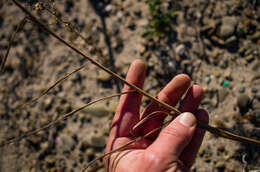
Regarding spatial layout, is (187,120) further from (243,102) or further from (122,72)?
(122,72)

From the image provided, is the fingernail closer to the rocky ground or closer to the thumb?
the thumb

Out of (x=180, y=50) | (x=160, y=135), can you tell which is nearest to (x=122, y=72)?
(x=180, y=50)

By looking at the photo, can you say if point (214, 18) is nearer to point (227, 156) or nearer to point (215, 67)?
point (215, 67)

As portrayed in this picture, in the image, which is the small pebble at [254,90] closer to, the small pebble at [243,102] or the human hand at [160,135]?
the small pebble at [243,102]

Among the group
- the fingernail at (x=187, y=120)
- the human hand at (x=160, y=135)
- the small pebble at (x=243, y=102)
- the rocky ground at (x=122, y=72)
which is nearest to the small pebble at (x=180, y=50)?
the rocky ground at (x=122, y=72)

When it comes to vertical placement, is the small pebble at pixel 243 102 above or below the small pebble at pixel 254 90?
below

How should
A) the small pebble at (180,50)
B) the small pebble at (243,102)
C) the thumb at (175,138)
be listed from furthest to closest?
1. the small pebble at (180,50)
2. the small pebble at (243,102)
3. the thumb at (175,138)

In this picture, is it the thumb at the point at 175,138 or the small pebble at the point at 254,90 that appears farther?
the small pebble at the point at 254,90

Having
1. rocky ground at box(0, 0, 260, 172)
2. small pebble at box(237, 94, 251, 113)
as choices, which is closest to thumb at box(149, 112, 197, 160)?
rocky ground at box(0, 0, 260, 172)
